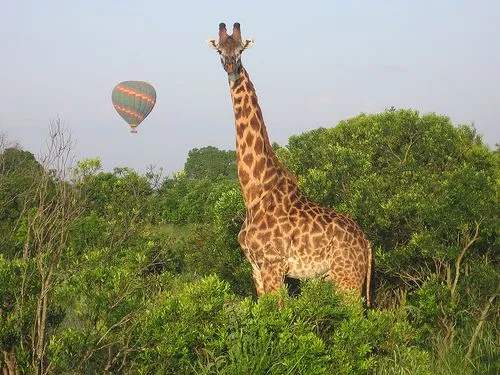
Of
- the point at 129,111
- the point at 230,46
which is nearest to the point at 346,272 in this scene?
the point at 230,46

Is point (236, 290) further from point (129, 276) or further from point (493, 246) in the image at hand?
point (129, 276)

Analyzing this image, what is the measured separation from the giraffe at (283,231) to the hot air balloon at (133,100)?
36.7 m

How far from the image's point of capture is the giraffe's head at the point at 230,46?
27.7ft

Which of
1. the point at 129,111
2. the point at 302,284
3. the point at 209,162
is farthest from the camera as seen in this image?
the point at 209,162

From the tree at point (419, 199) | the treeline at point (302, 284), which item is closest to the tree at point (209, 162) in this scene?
the treeline at point (302, 284)

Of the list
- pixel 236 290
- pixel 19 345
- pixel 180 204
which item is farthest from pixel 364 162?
pixel 180 204

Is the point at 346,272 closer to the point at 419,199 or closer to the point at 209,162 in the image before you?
the point at 419,199

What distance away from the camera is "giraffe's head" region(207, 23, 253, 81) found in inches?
332

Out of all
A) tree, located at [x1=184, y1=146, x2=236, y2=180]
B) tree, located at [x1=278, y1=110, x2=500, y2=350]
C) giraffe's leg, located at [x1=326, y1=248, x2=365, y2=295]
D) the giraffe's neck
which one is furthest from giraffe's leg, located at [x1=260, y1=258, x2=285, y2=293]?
tree, located at [x1=184, y1=146, x2=236, y2=180]

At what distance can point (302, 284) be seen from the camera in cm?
696

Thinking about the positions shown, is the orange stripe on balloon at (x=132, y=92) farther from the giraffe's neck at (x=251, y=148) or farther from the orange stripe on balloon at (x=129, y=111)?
the giraffe's neck at (x=251, y=148)

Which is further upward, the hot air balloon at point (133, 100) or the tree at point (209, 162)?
the hot air balloon at point (133, 100)

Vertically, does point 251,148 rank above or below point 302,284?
above

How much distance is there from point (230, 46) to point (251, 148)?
129 centimetres
